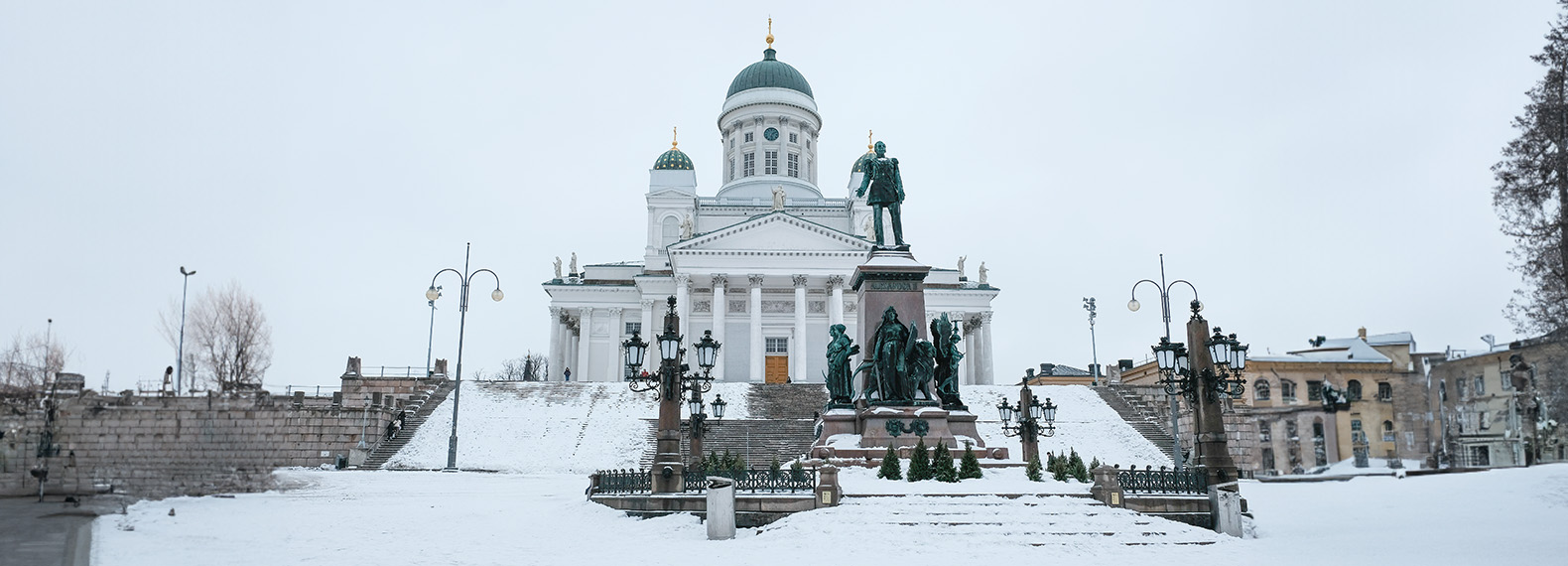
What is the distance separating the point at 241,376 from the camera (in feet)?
163

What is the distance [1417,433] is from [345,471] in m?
56.7

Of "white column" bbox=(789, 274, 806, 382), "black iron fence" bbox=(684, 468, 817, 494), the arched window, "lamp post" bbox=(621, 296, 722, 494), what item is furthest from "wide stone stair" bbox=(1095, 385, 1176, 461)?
the arched window

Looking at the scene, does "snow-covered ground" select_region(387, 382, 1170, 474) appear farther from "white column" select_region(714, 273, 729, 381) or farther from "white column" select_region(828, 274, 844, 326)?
"white column" select_region(828, 274, 844, 326)

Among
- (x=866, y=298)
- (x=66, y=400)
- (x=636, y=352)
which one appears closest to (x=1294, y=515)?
(x=866, y=298)

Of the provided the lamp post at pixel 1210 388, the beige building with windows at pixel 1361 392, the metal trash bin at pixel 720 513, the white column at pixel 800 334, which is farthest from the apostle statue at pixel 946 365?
the beige building with windows at pixel 1361 392

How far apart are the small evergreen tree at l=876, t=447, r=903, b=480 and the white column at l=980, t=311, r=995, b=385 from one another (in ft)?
149

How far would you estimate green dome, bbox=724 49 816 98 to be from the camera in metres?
71.5

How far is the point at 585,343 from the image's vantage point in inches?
2363

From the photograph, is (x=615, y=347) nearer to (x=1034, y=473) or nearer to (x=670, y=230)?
(x=670, y=230)

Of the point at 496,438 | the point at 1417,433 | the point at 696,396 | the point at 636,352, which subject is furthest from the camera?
the point at 1417,433

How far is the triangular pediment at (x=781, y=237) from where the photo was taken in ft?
182

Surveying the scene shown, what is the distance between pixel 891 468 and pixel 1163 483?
3983 millimetres

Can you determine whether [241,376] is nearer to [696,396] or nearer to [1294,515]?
[696,396]

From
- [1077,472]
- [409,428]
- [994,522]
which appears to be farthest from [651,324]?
[994,522]
